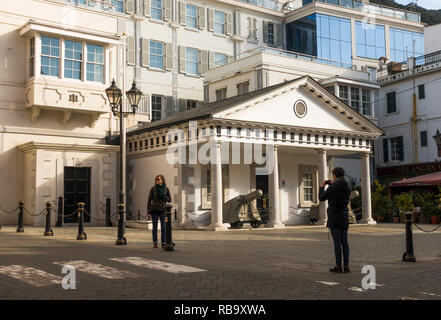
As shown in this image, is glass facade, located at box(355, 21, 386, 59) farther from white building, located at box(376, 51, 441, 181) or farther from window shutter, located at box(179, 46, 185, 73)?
window shutter, located at box(179, 46, 185, 73)

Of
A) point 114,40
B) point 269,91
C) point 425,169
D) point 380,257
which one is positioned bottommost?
point 380,257

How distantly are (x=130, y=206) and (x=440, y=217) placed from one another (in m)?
14.9

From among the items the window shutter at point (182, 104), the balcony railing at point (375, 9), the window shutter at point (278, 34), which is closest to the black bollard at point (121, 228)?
the window shutter at point (182, 104)

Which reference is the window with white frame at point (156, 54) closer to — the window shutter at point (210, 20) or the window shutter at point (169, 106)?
the window shutter at point (169, 106)

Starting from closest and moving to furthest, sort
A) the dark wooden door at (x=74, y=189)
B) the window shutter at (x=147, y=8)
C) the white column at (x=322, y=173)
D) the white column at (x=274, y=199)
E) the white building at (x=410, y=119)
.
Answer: the white column at (x=274, y=199) → the dark wooden door at (x=74, y=189) → the white column at (x=322, y=173) → the white building at (x=410, y=119) → the window shutter at (x=147, y=8)

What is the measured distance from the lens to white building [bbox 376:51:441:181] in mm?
34375

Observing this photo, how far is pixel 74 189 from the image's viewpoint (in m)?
23.0

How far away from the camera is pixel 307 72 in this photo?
33844 millimetres

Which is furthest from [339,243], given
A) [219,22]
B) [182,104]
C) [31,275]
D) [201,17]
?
[219,22]

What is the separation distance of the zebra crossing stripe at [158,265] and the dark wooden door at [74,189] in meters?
13.1

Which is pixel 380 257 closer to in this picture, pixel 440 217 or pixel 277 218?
pixel 277 218

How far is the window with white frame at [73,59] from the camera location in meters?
23.0

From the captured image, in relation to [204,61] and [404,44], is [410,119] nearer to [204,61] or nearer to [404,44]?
[404,44]
